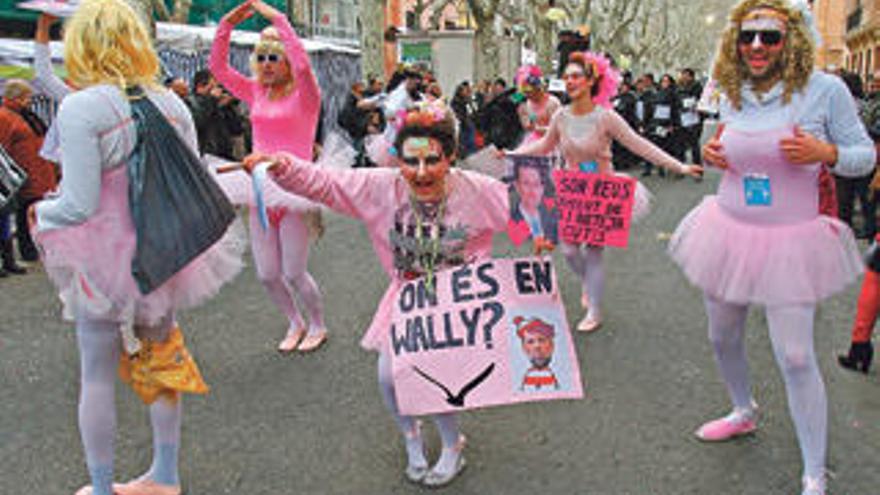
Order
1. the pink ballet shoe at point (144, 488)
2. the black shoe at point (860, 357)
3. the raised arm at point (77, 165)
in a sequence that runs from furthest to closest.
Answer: the black shoe at point (860, 357), the pink ballet shoe at point (144, 488), the raised arm at point (77, 165)

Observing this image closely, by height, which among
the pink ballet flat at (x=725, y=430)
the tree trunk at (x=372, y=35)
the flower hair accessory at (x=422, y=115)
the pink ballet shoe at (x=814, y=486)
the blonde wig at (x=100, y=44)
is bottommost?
the pink ballet flat at (x=725, y=430)

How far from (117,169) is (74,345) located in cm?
331

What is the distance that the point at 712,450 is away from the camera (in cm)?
381

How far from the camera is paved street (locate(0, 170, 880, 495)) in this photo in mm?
3590

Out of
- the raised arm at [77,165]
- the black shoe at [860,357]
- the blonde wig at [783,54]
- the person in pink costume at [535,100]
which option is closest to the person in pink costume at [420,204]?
the raised arm at [77,165]

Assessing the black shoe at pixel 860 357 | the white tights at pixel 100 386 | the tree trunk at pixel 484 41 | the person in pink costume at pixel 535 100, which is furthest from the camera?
the tree trunk at pixel 484 41

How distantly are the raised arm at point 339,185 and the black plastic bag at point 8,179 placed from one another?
240 inches

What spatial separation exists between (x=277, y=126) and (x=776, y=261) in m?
3.06

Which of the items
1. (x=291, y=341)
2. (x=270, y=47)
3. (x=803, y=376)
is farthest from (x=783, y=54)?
(x=291, y=341)

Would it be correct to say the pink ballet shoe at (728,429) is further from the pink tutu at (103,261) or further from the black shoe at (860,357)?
the pink tutu at (103,261)

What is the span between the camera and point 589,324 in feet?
18.8

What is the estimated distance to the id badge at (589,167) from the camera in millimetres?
5473

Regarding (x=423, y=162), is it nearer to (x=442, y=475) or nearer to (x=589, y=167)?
(x=442, y=475)

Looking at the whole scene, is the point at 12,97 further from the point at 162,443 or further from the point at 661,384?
the point at 661,384
